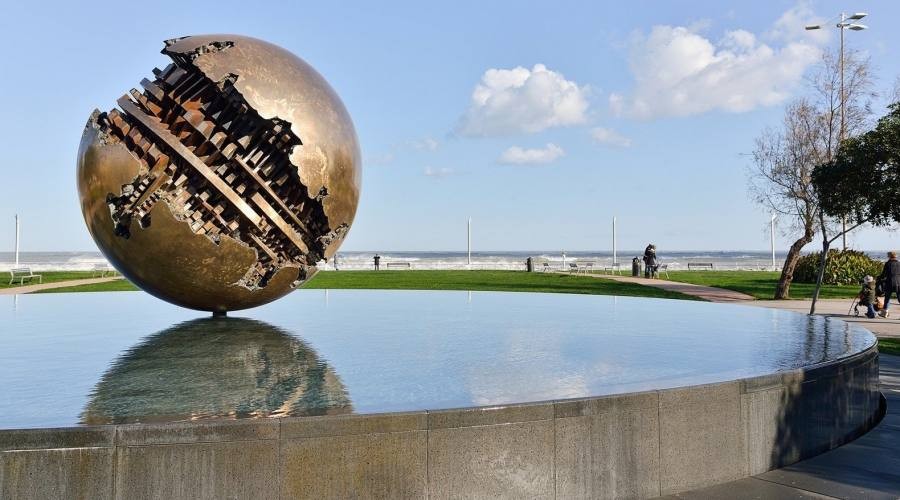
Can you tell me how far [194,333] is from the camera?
8.12 m

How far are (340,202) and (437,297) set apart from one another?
656cm

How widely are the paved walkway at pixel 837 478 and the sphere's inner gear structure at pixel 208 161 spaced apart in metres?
4.77

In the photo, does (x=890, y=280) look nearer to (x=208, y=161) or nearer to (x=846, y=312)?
(x=846, y=312)

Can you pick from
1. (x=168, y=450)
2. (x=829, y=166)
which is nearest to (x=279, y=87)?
(x=168, y=450)

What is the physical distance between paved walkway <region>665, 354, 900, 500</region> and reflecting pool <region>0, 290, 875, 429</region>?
2.44ft

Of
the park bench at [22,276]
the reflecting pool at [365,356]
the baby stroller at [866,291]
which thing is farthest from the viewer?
the park bench at [22,276]

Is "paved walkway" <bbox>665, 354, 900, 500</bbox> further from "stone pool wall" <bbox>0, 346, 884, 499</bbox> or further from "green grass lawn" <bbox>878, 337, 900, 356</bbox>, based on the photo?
"green grass lawn" <bbox>878, 337, 900, 356</bbox>

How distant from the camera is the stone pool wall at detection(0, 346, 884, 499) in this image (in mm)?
3711

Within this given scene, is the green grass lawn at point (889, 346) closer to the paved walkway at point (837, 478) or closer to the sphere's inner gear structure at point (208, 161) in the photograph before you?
the paved walkway at point (837, 478)

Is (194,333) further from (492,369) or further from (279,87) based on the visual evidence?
(492,369)

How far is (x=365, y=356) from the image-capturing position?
6410 mm

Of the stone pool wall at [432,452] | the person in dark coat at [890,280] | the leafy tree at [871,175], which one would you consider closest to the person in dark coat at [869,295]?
the person in dark coat at [890,280]

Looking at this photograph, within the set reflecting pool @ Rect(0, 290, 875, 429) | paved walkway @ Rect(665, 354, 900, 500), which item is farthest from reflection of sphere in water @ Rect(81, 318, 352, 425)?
paved walkway @ Rect(665, 354, 900, 500)

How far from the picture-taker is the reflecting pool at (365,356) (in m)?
4.52
